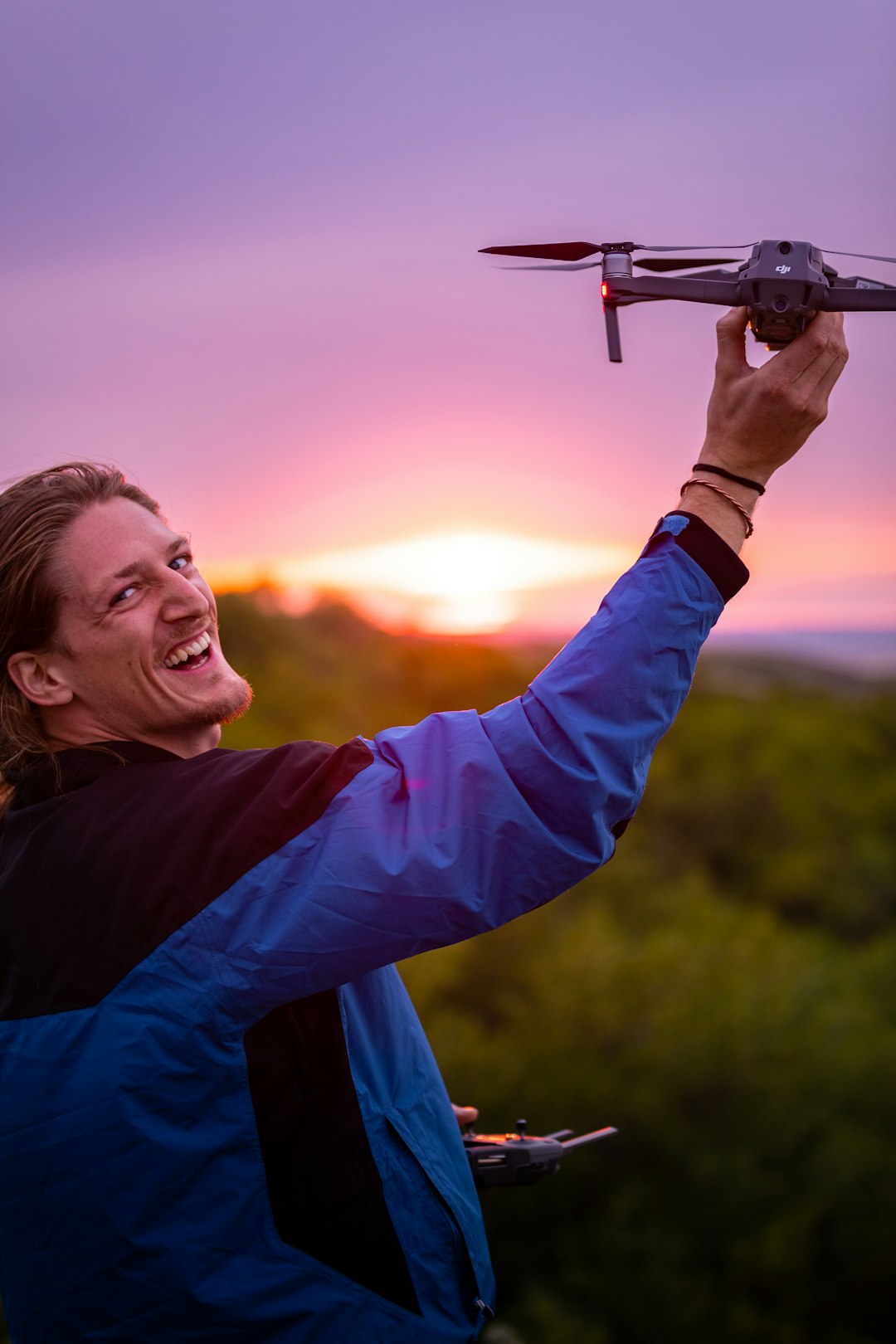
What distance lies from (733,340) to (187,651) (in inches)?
41.1

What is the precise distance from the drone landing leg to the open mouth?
86 centimetres

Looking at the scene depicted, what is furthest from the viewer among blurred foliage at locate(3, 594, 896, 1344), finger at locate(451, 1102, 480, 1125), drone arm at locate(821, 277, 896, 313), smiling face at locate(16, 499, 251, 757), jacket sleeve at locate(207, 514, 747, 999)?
blurred foliage at locate(3, 594, 896, 1344)

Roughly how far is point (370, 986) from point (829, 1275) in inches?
1401

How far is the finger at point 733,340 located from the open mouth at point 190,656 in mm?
1002

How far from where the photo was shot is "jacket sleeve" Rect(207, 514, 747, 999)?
150 centimetres

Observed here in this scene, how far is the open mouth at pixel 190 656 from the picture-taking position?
200 cm

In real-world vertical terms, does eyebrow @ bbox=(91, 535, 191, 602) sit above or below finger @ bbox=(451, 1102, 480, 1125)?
above

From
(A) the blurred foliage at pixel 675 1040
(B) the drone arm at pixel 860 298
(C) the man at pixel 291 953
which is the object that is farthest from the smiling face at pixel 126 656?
(A) the blurred foliage at pixel 675 1040

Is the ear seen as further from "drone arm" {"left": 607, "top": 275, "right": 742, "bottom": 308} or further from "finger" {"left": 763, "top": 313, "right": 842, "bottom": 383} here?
"finger" {"left": 763, "top": 313, "right": 842, "bottom": 383}

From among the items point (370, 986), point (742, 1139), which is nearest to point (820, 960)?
point (742, 1139)

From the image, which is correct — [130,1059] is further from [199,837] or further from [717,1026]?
[717,1026]

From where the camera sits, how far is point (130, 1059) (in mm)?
1607

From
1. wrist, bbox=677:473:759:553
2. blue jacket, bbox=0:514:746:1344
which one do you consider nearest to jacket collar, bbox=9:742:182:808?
blue jacket, bbox=0:514:746:1344

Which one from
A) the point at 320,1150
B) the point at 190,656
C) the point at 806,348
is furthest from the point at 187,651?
the point at 806,348
